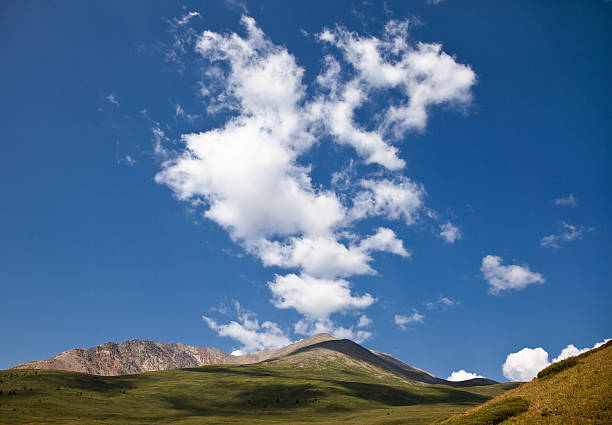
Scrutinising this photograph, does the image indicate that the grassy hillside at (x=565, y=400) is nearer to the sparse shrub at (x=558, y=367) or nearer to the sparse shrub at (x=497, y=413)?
the sparse shrub at (x=497, y=413)

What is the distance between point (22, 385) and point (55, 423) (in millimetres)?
84100

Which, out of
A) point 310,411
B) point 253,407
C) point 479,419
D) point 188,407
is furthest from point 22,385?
point 479,419

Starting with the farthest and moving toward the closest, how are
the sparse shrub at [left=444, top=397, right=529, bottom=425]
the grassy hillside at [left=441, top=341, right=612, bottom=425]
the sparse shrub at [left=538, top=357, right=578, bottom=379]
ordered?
the sparse shrub at [left=538, top=357, right=578, bottom=379], the sparse shrub at [left=444, top=397, right=529, bottom=425], the grassy hillside at [left=441, top=341, right=612, bottom=425]

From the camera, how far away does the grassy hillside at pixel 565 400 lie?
2727cm

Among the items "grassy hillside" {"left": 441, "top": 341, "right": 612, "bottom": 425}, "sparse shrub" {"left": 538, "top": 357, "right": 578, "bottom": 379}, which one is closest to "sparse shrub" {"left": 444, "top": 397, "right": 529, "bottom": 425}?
"grassy hillside" {"left": 441, "top": 341, "right": 612, "bottom": 425}

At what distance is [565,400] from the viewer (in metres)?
30.2

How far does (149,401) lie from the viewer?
181625 millimetres

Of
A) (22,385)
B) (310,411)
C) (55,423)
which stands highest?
(22,385)

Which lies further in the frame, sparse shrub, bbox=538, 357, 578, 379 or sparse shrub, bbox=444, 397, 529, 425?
sparse shrub, bbox=538, 357, 578, 379

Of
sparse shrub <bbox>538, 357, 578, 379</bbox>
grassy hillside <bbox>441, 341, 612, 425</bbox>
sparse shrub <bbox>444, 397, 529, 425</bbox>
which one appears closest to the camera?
grassy hillside <bbox>441, 341, 612, 425</bbox>

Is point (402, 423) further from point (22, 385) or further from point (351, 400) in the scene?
point (22, 385)

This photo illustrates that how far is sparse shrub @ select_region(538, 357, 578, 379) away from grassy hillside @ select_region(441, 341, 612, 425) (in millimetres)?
109

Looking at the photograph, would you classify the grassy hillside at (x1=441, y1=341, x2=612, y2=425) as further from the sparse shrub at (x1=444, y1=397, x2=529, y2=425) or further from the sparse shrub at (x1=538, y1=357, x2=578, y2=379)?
the sparse shrub at (x1=538, y1=357, x2=578, y2=379)

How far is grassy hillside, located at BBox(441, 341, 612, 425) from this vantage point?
2727cm
